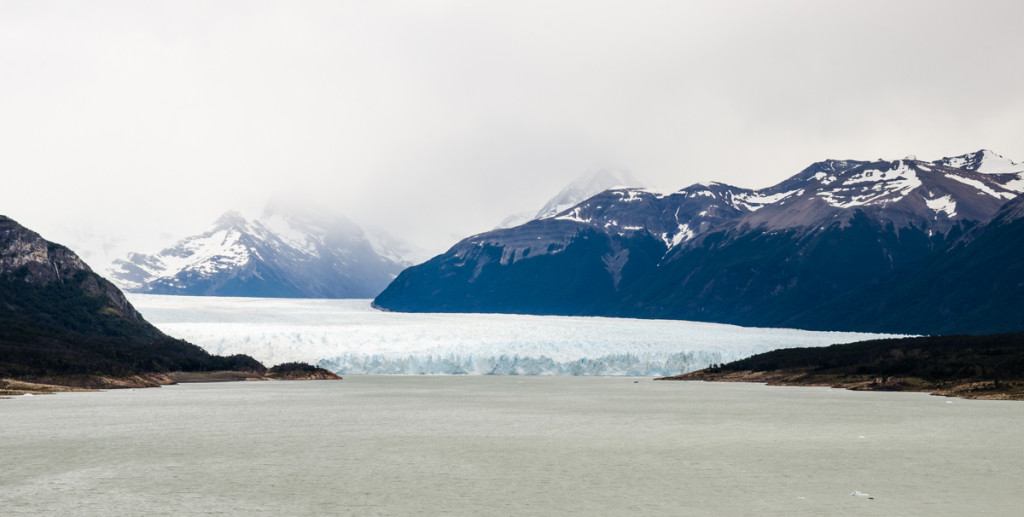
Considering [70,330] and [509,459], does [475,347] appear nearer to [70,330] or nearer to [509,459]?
[70,330]

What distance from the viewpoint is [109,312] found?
339 feet

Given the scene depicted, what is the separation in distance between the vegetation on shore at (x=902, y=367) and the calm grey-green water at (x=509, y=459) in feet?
50.4

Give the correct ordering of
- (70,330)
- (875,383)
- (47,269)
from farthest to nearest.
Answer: (47,269) → (70,330) → (875,383)

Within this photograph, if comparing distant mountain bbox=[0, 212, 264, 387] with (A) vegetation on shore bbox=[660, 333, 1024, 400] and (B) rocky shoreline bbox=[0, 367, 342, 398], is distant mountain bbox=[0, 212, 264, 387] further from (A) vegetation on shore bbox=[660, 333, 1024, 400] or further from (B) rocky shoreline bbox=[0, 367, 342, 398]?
(A) vegetation on shore bbox=[660, 333, 1024, 400]

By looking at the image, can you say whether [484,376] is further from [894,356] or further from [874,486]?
[874,486]

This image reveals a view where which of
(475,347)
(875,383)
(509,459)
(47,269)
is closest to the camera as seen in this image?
(509,459)

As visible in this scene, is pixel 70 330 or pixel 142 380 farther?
pixel 70 330

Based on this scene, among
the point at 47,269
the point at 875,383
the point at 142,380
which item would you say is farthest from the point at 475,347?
the point at 47,269

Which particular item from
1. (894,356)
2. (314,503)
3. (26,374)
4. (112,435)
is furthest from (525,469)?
(894,356)

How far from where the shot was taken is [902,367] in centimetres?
7894

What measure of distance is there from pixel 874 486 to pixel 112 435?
26.6m

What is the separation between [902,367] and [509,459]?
2296 inches

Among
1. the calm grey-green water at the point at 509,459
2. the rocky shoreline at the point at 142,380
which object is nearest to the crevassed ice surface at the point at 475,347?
the rocky shoreline at the point at 142,380

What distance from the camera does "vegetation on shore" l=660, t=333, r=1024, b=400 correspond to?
67688 mm
